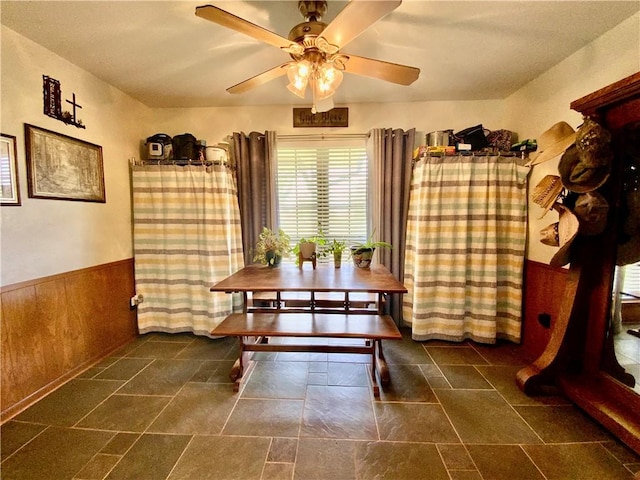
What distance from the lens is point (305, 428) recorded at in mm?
1549

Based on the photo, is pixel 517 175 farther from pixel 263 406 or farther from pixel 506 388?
pixel 263 406

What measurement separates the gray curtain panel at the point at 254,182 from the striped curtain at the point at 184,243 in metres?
0.10

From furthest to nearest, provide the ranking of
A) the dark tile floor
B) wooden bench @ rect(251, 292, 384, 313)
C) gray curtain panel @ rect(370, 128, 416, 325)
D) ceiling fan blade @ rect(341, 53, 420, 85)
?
gray curtain panel @ rect(370, 128, 416, 325) → wooden bench @ rect(251, 292, 384, 313) → ceiling fan blade @ rect(341, 53, 420, 85) → the dark tile floor

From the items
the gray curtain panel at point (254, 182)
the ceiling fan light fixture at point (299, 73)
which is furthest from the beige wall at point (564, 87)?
the gray curtain panel at point (254, 182)

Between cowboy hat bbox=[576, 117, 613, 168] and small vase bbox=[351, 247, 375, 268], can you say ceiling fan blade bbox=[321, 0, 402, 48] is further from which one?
small vase bbox=[351, 247, 375, 268]

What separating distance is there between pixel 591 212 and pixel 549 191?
247 millimetres

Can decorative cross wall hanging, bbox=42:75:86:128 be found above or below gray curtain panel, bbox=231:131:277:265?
above

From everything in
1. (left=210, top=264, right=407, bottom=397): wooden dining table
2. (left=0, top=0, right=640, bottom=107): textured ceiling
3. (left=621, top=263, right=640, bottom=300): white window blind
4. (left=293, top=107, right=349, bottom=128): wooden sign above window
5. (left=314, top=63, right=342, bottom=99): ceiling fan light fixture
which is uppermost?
(left=0, top=0, right=640, bottom=107): textured ceiling

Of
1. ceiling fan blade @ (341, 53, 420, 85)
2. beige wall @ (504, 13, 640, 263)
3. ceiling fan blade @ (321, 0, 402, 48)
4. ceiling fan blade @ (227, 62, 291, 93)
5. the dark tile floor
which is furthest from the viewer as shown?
beige wall @ (504, 13, 640, 263)

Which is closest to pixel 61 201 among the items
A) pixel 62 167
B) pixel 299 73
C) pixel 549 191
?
pixel 62 167

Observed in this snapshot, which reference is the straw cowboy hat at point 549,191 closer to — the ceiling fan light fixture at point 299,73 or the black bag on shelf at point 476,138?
the black bag on shelf at point 476,138

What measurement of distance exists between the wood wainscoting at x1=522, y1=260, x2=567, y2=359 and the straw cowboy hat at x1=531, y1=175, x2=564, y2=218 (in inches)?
29.1

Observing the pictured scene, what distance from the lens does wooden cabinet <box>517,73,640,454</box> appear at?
4.58 feet

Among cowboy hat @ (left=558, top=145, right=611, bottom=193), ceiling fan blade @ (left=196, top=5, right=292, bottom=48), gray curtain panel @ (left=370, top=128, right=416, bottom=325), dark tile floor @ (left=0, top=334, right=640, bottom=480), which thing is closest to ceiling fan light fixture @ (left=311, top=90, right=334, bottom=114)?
ceiling fan blade @ (left=196, top=5, right=292, bottom=48)
